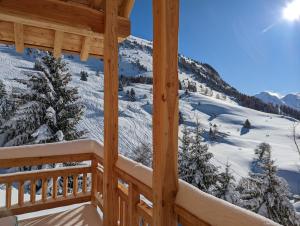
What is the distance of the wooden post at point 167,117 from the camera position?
48.2 inches

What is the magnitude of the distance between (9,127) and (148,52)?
284 ft

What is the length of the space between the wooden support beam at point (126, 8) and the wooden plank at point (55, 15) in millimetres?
168

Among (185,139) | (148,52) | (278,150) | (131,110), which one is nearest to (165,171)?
(185,139)

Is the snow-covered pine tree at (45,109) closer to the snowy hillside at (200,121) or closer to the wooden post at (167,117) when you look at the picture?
the wooden post at (167,117)

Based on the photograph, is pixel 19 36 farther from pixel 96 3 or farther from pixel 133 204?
pixel 133 204

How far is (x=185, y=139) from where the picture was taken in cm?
1312

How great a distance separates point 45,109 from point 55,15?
8.64 meters

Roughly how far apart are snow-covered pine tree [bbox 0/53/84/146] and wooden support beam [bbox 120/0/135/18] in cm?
804

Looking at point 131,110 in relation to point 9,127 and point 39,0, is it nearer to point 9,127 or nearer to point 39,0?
point 9,127

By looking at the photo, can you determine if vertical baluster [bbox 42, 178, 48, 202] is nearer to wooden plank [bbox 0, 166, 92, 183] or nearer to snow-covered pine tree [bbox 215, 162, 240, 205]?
wooden plank [bbox 0, 166, 92, 183]

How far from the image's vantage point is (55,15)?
2285mm

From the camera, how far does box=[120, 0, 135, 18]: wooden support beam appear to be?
2633mm

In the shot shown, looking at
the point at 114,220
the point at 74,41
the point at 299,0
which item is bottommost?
the point at 114,220

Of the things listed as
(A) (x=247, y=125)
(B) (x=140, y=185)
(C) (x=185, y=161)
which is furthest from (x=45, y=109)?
(A) (x=247, y=125)
